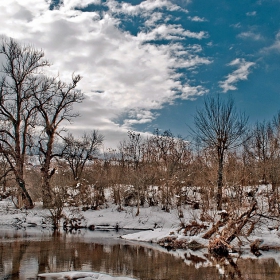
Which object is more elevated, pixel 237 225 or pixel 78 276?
pixel 237 225

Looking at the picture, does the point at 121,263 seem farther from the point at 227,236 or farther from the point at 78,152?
the point at 78,152

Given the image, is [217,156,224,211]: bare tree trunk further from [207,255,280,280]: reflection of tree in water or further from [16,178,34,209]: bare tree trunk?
[16,178,34,209]: bare tree trunk

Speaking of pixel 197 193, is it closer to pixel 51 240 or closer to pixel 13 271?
pixel 51 240

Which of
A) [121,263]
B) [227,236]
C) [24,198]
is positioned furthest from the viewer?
[24,198]

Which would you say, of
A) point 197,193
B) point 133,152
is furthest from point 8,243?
point 133,152

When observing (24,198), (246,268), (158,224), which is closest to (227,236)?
(246,268)

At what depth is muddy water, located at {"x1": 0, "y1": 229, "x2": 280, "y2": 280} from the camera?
9914 millimetres

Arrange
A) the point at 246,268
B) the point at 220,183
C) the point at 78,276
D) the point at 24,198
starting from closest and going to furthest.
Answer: the point at 78,276 < the point at 246,268 < the point at 220,183 < the point at 24,198

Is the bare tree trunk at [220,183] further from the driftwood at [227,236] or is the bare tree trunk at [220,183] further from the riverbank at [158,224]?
the driftwood at [227,236]

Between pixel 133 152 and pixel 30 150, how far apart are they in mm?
10590

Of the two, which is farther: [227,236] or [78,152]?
[78,152]

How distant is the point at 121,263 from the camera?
457 inches

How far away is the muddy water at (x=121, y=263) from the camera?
32.5ft

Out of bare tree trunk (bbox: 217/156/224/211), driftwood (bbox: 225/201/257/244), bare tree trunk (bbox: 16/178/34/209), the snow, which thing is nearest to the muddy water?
the snow
